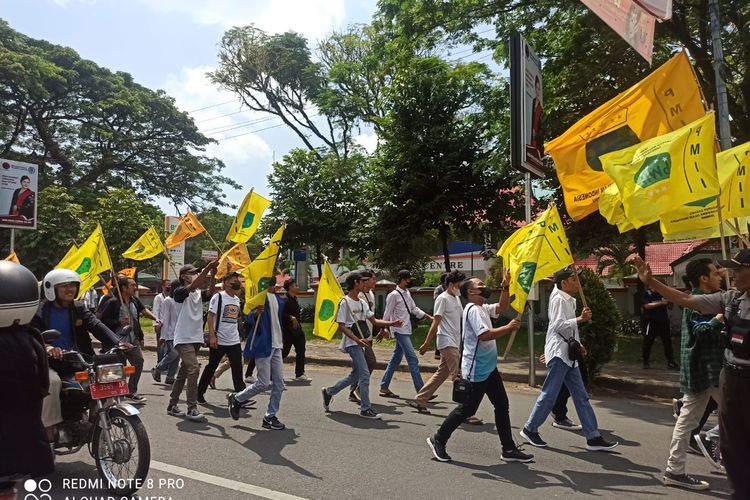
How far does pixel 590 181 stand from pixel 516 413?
121 inches

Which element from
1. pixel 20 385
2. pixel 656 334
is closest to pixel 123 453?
pixel 20 385

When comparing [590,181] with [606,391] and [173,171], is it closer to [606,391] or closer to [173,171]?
[606,391]

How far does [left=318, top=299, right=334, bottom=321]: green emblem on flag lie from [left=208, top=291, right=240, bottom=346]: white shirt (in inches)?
49.1

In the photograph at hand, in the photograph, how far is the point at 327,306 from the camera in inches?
324

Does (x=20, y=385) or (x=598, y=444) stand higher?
(x=20, y=385)

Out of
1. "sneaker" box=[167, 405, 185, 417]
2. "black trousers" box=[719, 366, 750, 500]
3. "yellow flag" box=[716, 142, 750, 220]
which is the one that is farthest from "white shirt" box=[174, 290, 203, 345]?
"yellow flag" box=[716, 142, 750, 220]

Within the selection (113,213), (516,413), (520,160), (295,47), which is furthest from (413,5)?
(295,47)

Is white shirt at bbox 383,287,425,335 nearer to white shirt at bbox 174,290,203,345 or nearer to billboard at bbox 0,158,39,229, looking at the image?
white shirt at bbox 174,290,203,345

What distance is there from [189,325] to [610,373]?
7.13 m

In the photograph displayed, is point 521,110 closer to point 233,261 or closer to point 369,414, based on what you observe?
point 233,261

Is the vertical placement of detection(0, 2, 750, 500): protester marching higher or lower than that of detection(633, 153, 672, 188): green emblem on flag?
lower

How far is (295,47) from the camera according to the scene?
37000mm

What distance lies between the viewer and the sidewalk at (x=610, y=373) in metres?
9.30

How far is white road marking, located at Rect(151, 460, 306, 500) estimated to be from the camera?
450 cm
